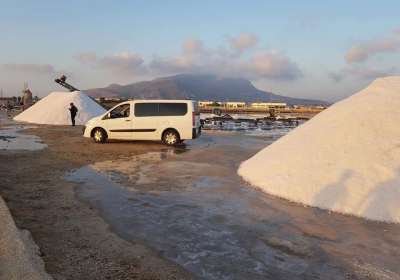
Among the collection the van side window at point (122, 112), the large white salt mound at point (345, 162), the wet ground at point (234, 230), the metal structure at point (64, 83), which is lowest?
the wet ground at point (234, 230)

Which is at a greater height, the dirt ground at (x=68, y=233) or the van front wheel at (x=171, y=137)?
the van front wheel at (x=171, y=137)

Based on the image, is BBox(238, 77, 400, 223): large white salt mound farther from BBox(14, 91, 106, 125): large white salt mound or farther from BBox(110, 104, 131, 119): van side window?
BBox(14, 91, 106, 125): large white salt mound

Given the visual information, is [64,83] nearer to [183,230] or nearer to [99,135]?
[99,135]

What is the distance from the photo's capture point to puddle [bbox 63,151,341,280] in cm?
407

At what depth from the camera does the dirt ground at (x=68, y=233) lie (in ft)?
12.3

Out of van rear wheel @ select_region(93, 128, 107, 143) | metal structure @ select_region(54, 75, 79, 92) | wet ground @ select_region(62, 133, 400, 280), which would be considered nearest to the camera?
wet ground @ select_region(62, 133, 400, 280)

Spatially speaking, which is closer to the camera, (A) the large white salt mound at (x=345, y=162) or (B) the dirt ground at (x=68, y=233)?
(B) the dirt ground at (x=68, y=233)

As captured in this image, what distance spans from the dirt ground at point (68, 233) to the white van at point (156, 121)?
6277 millimetres

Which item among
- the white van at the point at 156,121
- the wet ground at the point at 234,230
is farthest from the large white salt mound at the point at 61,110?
the wet ground at the point at 234,230

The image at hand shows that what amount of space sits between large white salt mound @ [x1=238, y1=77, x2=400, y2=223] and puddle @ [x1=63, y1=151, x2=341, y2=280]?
93cm

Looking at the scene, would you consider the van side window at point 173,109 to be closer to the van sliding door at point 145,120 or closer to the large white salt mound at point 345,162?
the van sliding door at point 145,120

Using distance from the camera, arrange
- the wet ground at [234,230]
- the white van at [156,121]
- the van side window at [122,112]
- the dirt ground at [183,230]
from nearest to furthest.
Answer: the dirt ground at [183,230] < the wet ground at [234,230] < the white van at [156,121] < the van side window at [122,112]

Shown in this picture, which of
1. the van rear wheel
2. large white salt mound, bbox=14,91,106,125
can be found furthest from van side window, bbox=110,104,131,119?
large white salt mound, bbox=14,91,106,125

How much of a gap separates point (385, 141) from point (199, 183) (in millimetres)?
4578
